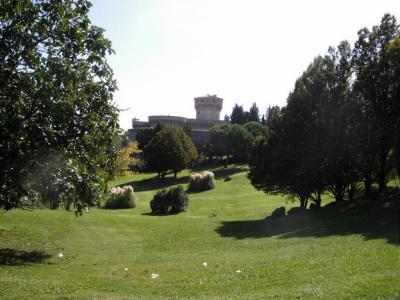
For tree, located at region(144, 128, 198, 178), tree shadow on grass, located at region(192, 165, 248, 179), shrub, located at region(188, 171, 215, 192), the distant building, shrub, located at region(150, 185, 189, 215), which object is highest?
the distant building

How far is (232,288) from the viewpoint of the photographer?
12.6m

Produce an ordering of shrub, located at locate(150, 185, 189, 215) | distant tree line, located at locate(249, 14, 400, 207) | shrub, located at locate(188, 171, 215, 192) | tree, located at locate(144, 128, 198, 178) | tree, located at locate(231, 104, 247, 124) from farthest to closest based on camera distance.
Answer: tree, located at locate(231, 104, 247, 124), tree, located at locate(144, 128, 198, 178), shrub, located at locate(188, 171, 215, 192), shrub, located at locate(150, 185, 189, 215), distant tree line, located at locate(249, 14, 400, 207)

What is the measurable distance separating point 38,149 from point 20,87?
5.42 feet

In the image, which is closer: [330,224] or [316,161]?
[330,224]

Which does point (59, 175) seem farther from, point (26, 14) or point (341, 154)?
point (341, 154)

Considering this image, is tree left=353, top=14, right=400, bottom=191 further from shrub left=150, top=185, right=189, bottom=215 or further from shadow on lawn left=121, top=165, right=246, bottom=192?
shadow on lawn left=121, top=165, right=246, bottom=192


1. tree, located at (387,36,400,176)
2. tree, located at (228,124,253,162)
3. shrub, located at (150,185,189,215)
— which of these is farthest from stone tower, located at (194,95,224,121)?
tree, located at (387,36,400,176)

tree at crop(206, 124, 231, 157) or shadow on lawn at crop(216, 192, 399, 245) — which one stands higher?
tree at crop(206, 124, 231, 157)

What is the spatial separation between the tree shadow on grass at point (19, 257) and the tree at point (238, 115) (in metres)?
126

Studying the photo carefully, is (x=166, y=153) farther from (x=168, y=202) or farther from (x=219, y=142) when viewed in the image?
(x=168, y=202)

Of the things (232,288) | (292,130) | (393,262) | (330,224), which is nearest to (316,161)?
(292,130)

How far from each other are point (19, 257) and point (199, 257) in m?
7.18

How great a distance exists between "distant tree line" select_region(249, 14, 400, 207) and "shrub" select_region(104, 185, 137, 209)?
45.4 feet

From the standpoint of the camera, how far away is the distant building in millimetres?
129850
